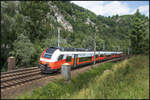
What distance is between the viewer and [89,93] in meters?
7.23

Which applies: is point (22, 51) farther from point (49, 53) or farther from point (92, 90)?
point (92, 90)

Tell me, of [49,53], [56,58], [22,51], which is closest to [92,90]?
[56,58]

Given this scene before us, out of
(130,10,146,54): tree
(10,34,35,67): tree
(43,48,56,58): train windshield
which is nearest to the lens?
(43,48,56,58): train windshield

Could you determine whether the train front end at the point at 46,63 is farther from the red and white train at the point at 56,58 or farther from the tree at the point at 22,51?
the tree at the point at 22,51

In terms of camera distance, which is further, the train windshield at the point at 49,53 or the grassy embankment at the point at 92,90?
the train windshield at the point at 49,53

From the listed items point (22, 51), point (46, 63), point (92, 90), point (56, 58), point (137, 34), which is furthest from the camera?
point (137, 34)

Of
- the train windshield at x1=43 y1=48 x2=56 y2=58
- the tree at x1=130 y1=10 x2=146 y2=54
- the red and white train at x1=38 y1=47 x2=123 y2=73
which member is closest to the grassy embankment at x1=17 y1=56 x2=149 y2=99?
the red and white train at x1=38 y1=47 x2=123 y2=73

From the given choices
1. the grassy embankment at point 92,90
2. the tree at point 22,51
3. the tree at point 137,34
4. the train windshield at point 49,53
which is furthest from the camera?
the tree at point 137,34

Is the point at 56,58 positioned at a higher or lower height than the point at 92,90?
higher

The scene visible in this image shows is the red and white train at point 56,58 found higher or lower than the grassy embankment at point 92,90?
higher

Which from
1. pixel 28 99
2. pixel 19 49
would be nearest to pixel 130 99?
pixel 28 99

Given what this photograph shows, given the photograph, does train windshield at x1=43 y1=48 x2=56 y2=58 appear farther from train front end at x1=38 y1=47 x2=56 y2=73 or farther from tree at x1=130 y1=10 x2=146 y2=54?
tree at x1=130 y1=10 x2=146 y2=54

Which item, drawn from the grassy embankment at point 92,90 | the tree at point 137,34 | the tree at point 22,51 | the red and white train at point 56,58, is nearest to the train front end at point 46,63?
the red and white train at point 56,58

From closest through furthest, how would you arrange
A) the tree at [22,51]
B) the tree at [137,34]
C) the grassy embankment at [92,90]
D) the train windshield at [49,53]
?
the grassy embankment at [92,90], the train windshield at [49,53], the tree at [22,51], the tree at [137,34]
